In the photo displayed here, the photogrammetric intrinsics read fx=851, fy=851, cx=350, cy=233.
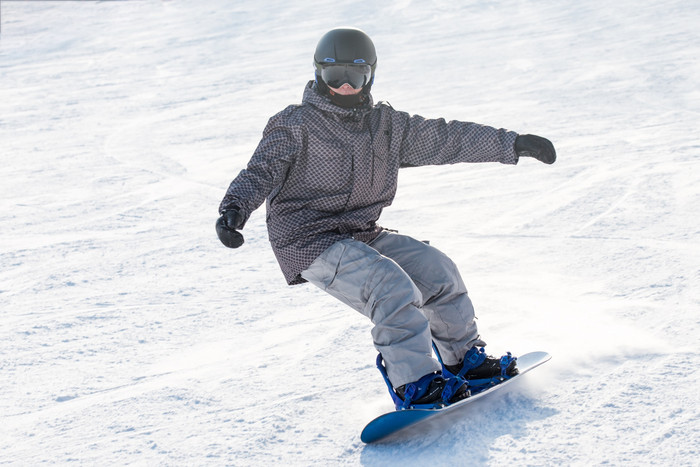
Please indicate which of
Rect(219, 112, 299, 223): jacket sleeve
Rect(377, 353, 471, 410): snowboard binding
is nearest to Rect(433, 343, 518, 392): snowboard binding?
Rect(377, 353, 471, 410): snowboard binding

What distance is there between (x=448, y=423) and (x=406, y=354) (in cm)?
28

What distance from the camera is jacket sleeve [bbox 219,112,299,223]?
104 inches

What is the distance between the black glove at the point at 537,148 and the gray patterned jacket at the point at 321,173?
0.10 feet

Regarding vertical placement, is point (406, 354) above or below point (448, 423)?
above

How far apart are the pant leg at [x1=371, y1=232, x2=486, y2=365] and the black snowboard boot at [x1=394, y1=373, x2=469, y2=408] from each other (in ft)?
0.82

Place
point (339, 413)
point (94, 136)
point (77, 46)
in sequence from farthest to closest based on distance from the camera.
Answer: point (77, 46), point (94, 136), point (339, 413)

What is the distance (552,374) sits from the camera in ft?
9.73

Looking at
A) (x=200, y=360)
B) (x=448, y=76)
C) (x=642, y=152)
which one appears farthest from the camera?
(x=448, y=76)

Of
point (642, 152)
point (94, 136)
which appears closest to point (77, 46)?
point (94, 136)

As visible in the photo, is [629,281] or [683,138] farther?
[683,138]

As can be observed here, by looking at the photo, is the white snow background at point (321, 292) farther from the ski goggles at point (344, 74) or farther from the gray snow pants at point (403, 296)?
the ski goggles at point (344, 74)

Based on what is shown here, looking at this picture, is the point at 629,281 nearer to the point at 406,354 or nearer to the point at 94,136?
the point at 406,354

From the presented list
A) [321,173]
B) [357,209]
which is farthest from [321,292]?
[321,173]

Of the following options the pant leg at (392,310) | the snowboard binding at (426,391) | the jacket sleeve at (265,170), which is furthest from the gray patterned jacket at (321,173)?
the snowboard binding at (426,391)
